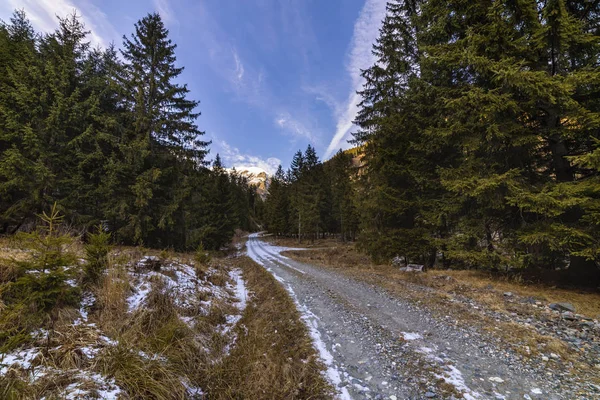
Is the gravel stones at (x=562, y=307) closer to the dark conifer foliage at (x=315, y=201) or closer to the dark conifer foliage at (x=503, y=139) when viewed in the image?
the dark conifer foliage at (x=503, y=139)

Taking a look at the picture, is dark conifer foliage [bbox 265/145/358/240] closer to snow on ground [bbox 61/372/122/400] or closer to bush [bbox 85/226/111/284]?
bush [bbox 85/226/111/284]

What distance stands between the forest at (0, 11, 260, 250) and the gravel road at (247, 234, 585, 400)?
11887 millimetres

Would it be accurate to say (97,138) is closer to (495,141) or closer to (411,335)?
(411,335)

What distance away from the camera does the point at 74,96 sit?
11.8m

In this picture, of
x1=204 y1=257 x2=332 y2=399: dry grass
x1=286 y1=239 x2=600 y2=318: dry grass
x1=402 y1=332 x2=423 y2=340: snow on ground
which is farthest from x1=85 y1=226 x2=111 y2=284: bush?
x1=286 y1=239 x2=600 y2=318: dry grass

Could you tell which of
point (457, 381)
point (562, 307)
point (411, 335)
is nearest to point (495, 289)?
point (562, 307)

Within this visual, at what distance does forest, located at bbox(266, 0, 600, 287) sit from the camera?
6.78 m

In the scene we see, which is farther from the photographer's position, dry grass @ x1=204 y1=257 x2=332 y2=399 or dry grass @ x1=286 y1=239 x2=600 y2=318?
dry grass @ x1=286 y1=239 x2=600 y2=318

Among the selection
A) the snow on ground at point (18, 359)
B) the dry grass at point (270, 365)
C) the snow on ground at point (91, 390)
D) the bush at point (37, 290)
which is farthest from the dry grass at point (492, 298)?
the bush at point (37, 290)

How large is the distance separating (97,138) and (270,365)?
14772 mm

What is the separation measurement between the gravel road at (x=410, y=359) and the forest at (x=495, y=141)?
4951mm

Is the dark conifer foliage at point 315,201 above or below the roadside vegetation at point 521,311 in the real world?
above

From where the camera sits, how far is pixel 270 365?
3.74 metres

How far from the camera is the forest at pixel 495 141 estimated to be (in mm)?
6781
